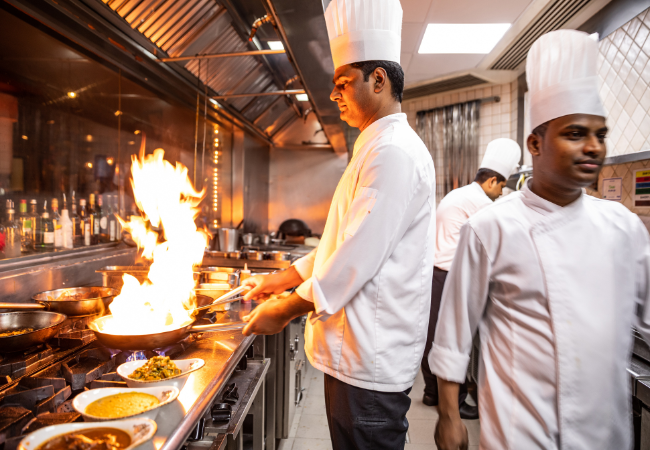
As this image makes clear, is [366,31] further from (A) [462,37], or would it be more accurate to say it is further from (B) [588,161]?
(A) [462,37]

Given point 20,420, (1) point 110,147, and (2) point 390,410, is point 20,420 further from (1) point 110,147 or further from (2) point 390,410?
(1) point 110,147

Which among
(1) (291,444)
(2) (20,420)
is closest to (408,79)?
(1) (291,444)

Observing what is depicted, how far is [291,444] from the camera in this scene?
256 centimetres

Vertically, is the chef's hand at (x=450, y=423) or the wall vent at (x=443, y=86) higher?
the wall vent at (x=443, y=86)

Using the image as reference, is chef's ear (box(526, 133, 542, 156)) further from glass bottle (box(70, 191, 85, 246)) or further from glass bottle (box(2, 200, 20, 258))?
glass bottle (box(70, 191, 85, 246))

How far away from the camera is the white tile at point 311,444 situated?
2531 millimetres

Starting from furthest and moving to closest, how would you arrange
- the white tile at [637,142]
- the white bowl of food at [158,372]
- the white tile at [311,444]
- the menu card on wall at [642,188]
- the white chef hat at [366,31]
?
the white tile at [637,142], the white tile at [311,444], the menu card on wall at [642,188], the white chef hat at [366,31], the white bowl of food at [158,372]

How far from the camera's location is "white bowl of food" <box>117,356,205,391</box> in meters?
1.03

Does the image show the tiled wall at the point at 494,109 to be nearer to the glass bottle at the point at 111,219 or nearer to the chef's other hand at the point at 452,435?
the glass bottle at the point at 111,219

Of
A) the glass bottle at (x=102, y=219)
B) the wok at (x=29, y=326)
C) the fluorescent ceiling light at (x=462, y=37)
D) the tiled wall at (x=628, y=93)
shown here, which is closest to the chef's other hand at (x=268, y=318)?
the wok at (x=29, y=326)

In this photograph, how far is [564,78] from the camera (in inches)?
44.8

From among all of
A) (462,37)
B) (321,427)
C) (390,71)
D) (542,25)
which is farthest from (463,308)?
(462,37)

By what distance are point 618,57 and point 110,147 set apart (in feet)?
11.7

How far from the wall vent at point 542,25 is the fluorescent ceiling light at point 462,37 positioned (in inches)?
8.2
